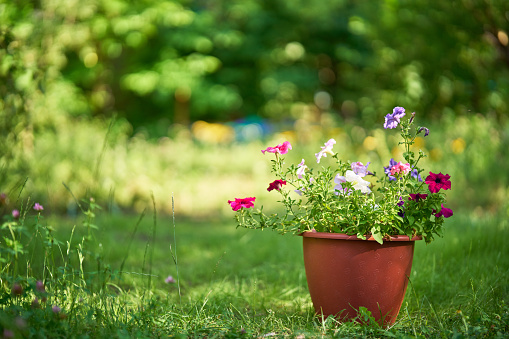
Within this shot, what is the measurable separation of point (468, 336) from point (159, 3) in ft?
39.4

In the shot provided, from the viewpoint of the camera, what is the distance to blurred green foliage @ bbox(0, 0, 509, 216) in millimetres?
5375

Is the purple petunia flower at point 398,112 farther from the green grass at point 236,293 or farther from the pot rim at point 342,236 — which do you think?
the green grass at point 236,293

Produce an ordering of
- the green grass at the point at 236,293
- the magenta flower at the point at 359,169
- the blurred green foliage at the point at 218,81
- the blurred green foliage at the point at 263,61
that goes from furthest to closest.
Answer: the blurred green foliage at the point at 263,61 → the blurred green foliage at the point at 218,81 → the magenta flower at the point at 359,169 → the green grass at the point at 236,293

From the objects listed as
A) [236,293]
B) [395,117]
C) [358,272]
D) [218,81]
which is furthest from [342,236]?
[218,81]

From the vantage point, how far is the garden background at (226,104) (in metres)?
3.81

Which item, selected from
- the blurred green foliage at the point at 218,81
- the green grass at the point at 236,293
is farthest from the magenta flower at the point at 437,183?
the blurred green foliage at the point at 218,81

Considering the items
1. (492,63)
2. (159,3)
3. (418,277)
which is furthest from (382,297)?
(159,3)

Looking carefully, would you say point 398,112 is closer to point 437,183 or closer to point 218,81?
point 437,183

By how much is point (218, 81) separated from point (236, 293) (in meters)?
12.6

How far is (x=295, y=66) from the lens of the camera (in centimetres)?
1484

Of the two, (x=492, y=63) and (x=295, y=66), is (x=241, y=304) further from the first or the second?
(x=295, y=66)

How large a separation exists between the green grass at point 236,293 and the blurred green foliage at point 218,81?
0.70 metres

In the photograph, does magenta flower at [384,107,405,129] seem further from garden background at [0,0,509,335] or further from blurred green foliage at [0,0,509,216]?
blurred green foliage at [0,0,509,216]

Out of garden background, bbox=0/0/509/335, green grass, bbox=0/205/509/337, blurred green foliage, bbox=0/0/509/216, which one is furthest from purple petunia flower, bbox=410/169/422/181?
blurred green foliage, bbox=0/0/509/216
